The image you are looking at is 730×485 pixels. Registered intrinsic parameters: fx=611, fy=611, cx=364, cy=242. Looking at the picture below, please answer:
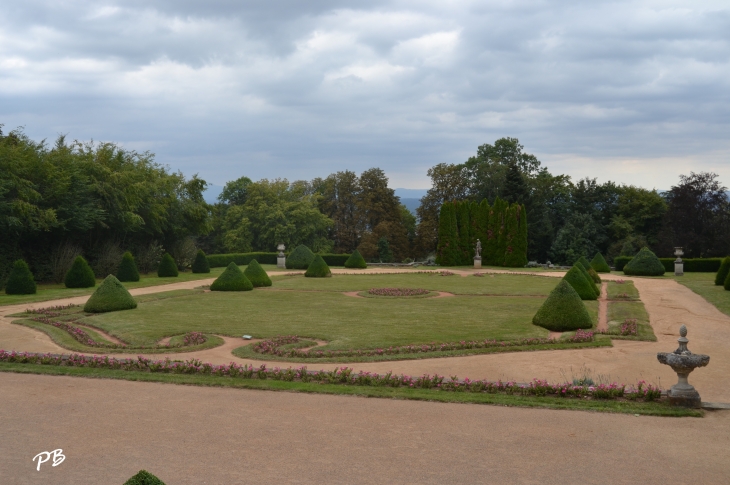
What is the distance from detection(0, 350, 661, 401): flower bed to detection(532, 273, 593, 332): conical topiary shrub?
594 centimetres

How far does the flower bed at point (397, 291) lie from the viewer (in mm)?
25203

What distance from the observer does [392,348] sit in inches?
517

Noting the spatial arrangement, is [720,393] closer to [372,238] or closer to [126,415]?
[126,415]

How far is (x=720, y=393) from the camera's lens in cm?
960

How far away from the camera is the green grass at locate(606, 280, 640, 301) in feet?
76.9

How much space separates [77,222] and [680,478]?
2968 cm

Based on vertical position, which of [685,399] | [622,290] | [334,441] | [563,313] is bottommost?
[334,441]

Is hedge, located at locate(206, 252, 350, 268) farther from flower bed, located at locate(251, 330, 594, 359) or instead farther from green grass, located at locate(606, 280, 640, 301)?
flower bed, located at locate(251, 330, 594, 359)

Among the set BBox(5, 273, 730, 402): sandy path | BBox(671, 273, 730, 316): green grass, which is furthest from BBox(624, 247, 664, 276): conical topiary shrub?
BBox(5, 273, 730, 402): sandy path

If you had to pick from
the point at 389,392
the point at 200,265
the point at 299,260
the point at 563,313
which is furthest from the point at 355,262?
the point at 389,392

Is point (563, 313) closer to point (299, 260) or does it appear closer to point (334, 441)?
point (334, 441)

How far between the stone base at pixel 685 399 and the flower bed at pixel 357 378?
1.00ft

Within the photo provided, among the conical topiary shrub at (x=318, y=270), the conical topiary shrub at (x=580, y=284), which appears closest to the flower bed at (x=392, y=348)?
the conical topiary shrub at (x=580, y=284)

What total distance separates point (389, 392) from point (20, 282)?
67.5 feet
